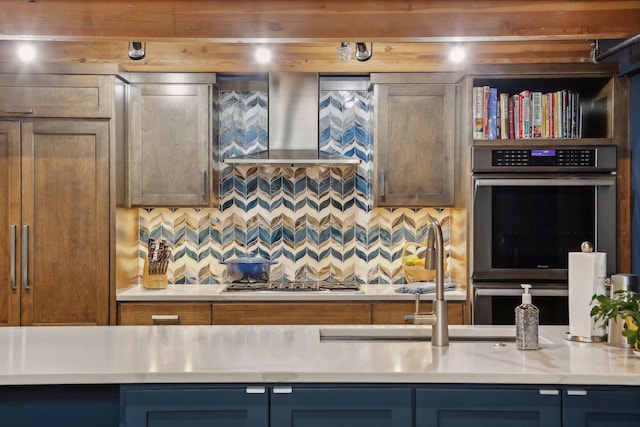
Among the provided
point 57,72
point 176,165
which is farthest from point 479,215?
point 57,72

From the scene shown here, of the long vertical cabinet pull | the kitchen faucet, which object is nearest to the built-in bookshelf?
the kitchen faucet

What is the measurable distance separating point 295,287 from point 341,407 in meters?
2.29

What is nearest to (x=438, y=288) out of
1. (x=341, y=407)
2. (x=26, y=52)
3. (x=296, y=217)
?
Result: (x=341, y=407)

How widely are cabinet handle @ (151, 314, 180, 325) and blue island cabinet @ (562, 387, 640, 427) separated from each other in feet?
8.49

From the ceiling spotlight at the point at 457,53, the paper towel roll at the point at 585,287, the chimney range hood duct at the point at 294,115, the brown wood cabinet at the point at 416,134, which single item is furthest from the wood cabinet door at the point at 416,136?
the paper towel roll at the point at 585,287

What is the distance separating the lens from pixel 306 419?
213cm

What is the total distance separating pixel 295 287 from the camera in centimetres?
439

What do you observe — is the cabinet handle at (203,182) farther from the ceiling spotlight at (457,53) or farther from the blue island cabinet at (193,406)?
the blue island cabinet at (193,406)

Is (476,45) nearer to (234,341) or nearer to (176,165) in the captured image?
(176,165)

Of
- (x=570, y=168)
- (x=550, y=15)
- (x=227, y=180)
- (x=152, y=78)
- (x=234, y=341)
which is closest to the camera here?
(x=234, y=341)

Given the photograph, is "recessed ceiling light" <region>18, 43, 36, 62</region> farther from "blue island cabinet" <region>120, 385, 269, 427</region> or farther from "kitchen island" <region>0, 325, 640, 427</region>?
"blue island cabinet" <region>120, 385, 269, 427</region>

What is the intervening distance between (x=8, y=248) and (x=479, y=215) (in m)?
2.83

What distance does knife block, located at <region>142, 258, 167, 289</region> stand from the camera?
14.6ft

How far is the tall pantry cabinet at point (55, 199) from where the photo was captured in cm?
412
